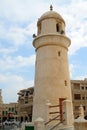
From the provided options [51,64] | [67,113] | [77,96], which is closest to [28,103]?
[77,96]

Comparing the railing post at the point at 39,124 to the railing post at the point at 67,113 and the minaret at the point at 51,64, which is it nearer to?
the railing post at the point at 67,113

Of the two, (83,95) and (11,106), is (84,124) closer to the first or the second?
(83,95)

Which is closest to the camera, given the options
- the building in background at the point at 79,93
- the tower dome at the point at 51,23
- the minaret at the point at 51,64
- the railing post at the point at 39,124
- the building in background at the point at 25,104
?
the railing post at the point at 39,124

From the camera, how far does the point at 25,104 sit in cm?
6725

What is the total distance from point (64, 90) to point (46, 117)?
9.87ft

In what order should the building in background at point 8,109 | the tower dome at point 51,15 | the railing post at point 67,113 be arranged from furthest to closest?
the building in background at point 8,109 → the tower dome at point 51,15 → the railing post at point 67,113

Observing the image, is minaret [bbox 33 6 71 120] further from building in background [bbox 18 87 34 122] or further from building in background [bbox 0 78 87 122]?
building in background [bbox 18 87 34 122]

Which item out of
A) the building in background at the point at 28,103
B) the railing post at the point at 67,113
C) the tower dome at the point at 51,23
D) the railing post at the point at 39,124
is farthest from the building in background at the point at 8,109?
the railing post at the point at 67,113

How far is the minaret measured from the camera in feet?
61.5

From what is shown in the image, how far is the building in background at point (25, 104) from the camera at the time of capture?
6500cm

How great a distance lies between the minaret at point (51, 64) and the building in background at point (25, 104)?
4526 cm

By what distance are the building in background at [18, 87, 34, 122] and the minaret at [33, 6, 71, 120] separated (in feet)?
149

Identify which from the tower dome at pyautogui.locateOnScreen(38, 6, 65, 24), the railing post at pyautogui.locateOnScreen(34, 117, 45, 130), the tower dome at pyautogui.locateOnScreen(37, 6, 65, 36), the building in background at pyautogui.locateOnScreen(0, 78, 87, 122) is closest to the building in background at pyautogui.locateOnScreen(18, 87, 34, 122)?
the building in background at pyautogui.locateOnScreen(0, 78, 87, 122)

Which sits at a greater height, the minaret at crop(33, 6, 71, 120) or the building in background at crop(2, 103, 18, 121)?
the minaret at crop(33, 6, 71, 120)
